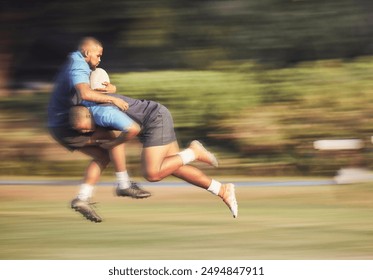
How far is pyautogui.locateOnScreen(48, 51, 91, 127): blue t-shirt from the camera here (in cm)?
615

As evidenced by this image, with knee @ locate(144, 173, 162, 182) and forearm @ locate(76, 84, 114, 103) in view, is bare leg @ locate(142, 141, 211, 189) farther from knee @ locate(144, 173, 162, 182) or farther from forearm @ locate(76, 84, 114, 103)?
forearm @ locate(76, 84, 114, 103)

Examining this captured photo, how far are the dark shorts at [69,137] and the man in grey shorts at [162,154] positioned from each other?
82 mm

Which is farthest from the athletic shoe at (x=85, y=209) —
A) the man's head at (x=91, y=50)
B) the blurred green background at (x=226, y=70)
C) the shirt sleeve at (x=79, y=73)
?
the man's head at (x=91, y=50)

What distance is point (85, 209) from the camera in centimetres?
628

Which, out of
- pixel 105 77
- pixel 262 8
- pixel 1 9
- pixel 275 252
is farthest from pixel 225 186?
pixel 1 9

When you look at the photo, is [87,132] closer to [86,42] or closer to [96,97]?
[96,97]

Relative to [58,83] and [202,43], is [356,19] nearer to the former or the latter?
[202,43]

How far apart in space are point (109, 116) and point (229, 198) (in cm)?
95

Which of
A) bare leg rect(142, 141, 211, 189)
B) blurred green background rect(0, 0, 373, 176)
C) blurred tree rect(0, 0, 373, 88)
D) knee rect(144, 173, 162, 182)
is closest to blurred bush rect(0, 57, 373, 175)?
blurred green background rect(0, 0, 373, 176)

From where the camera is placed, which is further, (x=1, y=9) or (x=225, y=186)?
(x=1, y=9)

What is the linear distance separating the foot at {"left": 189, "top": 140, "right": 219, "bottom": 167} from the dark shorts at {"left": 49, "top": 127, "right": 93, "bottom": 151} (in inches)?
28.0

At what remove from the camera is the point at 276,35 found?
7.14 meters

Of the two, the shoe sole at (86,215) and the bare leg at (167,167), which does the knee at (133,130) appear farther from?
the shoe sole at (86,215)

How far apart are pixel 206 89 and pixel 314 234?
4.60 feet
